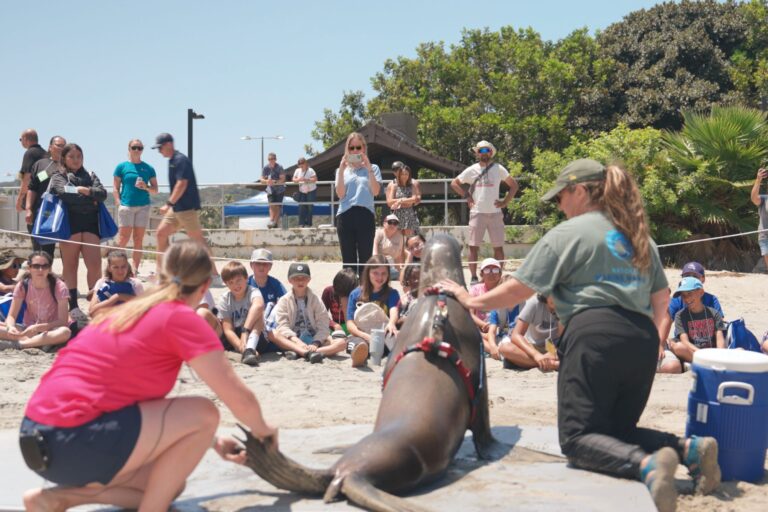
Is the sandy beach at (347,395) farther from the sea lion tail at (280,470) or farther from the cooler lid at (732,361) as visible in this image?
the sea lion tail at (280,470)

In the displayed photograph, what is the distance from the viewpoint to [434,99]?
30969 mm

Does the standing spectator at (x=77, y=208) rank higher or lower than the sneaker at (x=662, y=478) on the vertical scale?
higher

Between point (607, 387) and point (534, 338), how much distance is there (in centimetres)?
381

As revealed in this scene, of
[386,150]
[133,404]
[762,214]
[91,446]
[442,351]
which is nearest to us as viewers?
[91,446]

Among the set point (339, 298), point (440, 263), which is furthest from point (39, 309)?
point (440, 263)

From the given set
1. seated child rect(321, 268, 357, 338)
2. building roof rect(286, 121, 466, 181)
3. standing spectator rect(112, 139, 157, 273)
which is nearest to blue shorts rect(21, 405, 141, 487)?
seated child rect(321, 268, 357, 338)

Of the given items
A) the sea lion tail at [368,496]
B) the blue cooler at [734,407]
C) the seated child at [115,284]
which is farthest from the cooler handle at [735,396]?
the seated child at [115,284]

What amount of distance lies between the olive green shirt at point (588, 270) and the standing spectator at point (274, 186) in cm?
1292

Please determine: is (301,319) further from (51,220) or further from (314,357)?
(51,220)

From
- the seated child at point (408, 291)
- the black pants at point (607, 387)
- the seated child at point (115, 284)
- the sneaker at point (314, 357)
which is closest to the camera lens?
the black pants at point (607, 387)

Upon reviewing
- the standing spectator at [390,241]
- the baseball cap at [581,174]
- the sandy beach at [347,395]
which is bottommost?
Answer: the sandy beach at [347,395]

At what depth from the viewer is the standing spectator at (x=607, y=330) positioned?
4301 millimetres

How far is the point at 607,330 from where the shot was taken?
4293mm

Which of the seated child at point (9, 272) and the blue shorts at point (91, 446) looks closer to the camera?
the blue shorts at point (91, 446)
